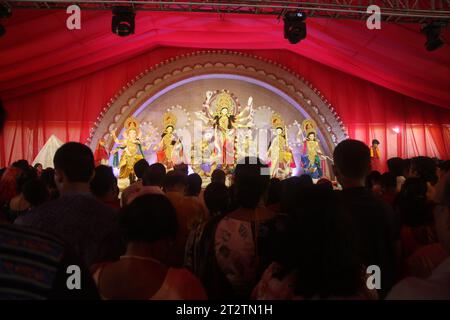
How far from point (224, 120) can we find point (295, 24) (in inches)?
129

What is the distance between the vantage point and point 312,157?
26.7 ft

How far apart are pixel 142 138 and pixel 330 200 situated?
7594mm

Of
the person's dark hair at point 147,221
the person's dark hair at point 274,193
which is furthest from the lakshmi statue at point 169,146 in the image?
the person's dark hair at point 147,221

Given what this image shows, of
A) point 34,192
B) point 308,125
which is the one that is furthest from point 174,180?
point 308,125

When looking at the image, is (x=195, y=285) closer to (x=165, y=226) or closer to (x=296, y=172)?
(x=165, y=226)

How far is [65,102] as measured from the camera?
8180 millimetres

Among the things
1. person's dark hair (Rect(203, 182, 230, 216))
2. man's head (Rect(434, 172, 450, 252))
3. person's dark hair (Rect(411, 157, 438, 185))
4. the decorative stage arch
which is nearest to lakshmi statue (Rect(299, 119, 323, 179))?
the decorative stage arch

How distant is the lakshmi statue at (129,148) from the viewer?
24.9ft

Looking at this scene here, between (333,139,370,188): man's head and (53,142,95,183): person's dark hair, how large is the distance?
113 cm

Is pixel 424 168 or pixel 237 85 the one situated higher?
pixel 237 85

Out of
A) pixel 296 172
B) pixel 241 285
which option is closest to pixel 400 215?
pixel 241 285

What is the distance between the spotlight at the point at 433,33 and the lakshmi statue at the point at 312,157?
3.18 meters

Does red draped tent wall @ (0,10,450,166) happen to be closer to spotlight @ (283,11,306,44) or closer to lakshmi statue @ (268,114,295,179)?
spotlight @ (283,11,306,44)

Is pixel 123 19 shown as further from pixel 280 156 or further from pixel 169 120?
pixel 280 156
